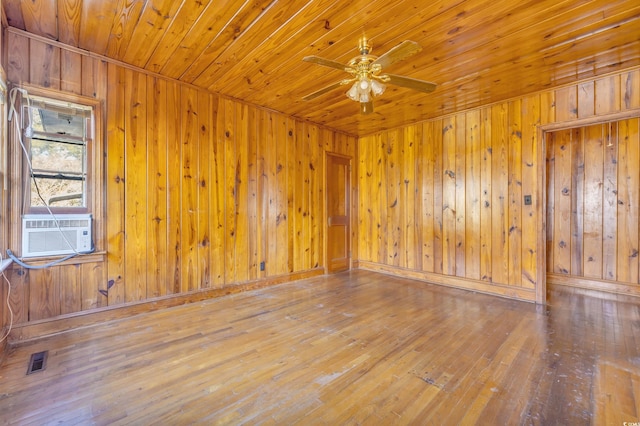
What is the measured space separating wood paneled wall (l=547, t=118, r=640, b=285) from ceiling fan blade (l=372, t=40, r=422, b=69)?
168 inches

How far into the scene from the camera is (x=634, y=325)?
2.88 metres

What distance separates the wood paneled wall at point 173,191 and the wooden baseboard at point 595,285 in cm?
417

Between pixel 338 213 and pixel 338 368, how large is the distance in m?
3.56

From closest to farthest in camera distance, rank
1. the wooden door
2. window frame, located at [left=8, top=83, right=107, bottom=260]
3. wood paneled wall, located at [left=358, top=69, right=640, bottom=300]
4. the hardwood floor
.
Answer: the hardwood floor
window frame, located at [left=8, top=83, right=107, bottom=260]
wood paneled wall, located at [left=358, top=69, right=640, bottom=300]
the wooden door

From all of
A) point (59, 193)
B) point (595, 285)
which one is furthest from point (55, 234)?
point (595, 285)

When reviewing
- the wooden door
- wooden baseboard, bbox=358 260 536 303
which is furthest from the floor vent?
wooden baseboard, bbox=358 260 536 303

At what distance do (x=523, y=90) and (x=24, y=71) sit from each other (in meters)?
5.33

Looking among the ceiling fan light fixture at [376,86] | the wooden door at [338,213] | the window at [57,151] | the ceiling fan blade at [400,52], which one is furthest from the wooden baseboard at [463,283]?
the window at [57,151]

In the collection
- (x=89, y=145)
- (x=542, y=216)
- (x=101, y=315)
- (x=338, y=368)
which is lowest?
(x=338, y=368)

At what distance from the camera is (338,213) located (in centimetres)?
546

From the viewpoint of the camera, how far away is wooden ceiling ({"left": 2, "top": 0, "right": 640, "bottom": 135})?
2.17 metres

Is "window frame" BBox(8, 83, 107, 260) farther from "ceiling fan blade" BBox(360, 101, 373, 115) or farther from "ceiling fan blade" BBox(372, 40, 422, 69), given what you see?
"ceiling fan blade" BBox(372, 40, 422, 69)

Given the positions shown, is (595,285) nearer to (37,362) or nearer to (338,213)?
(338,213)

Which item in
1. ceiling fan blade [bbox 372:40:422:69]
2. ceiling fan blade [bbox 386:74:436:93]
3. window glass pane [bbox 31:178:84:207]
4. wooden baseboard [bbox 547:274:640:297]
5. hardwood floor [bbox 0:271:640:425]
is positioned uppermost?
ceiling fan blade [bbox 372:40:422:69]
